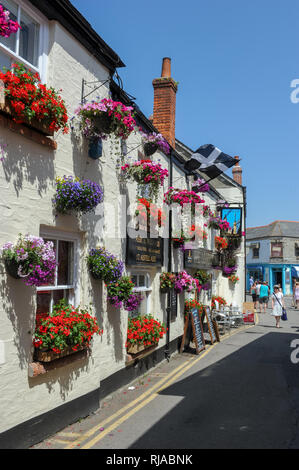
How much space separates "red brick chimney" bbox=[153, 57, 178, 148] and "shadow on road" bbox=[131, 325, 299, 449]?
721 cm

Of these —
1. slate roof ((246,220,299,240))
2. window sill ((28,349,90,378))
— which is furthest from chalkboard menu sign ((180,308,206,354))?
slate roof ((246,220,299,240))

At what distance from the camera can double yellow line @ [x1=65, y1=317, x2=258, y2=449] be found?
576 cm

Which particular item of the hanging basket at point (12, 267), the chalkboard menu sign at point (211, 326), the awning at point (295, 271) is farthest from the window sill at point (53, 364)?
the awning at point (295, 271)

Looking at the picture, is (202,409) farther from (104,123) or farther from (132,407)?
(104,123)

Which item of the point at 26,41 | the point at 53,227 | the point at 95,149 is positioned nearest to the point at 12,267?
the point at 53,227

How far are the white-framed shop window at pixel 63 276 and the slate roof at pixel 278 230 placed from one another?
47425 mm

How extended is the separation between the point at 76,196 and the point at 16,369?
2.45 meters

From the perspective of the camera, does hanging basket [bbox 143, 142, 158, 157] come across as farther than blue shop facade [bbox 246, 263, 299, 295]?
No

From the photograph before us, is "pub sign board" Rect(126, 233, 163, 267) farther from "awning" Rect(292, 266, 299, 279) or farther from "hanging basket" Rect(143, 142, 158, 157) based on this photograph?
"awning" Rect(292, 266, 299, 279)

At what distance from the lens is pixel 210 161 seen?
43.6 feet

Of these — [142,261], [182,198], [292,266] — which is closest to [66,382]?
[142,261]

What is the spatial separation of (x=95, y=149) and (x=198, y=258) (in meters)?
8.07

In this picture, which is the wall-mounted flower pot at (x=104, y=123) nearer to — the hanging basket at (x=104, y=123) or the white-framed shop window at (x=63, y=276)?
the hanging basket at (x=104, y=123)

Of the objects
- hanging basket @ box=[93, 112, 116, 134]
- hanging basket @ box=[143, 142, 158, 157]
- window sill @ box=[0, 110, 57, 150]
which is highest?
hanging basket @ box=[143, 142, 158, 157]
